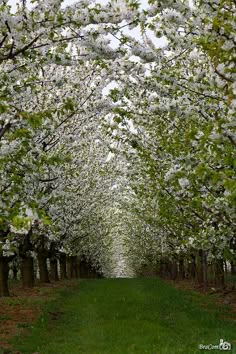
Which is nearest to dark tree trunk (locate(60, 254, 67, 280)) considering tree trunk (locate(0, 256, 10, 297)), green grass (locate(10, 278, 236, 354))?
tree trunk (locate(0, 256, 10, 297))

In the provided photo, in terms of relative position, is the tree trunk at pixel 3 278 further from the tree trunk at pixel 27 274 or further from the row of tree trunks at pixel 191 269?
the row of tree trunks at pixel 191 269

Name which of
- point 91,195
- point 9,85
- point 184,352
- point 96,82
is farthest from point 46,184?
point 91,195

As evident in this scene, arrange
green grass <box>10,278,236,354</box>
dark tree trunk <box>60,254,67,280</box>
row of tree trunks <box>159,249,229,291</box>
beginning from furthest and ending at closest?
dark tree trunk <box>60,254,67,280</box>, row of tree trunks <box>159,249,229,291</box>, green grass <box>10,278,236,354</box>

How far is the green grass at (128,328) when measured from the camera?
11.8 metres

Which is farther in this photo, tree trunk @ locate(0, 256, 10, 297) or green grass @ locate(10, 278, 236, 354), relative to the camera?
tree trunk @ locate(0, 256, 10, 297)

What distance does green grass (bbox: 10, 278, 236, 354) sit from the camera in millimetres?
11766

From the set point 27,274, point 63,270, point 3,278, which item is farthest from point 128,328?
point 63,270

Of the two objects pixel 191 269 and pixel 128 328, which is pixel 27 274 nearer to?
pixel 128 328

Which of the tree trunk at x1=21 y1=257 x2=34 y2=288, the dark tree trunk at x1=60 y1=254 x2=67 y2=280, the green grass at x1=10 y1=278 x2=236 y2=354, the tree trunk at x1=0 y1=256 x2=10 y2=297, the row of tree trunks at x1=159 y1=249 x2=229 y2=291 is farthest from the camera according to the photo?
the dark tree trunk at x1=60 y1=254 x2=67 y2=280

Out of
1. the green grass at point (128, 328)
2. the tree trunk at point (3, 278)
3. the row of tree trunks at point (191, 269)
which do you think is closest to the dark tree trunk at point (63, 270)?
the row of tree trunks at point (191, 269)

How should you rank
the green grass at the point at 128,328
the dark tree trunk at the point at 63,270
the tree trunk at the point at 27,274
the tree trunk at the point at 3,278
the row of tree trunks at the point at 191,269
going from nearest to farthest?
1. the green grass at the point at 128,328
2. the tree trunk at the point at 3,278
3. the tree trunk at the point at 27,274
4. the row of tree trunks at the point at 191,269
5. the dark tree trunk at the point at 63,270

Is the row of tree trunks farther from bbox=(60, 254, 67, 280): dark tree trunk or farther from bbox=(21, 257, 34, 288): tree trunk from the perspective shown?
bbox=(21, 257, 34, 288): tree trunk

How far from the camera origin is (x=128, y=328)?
14.2 metres

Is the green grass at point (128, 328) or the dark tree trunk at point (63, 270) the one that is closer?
the green grass at point (128, 328)
